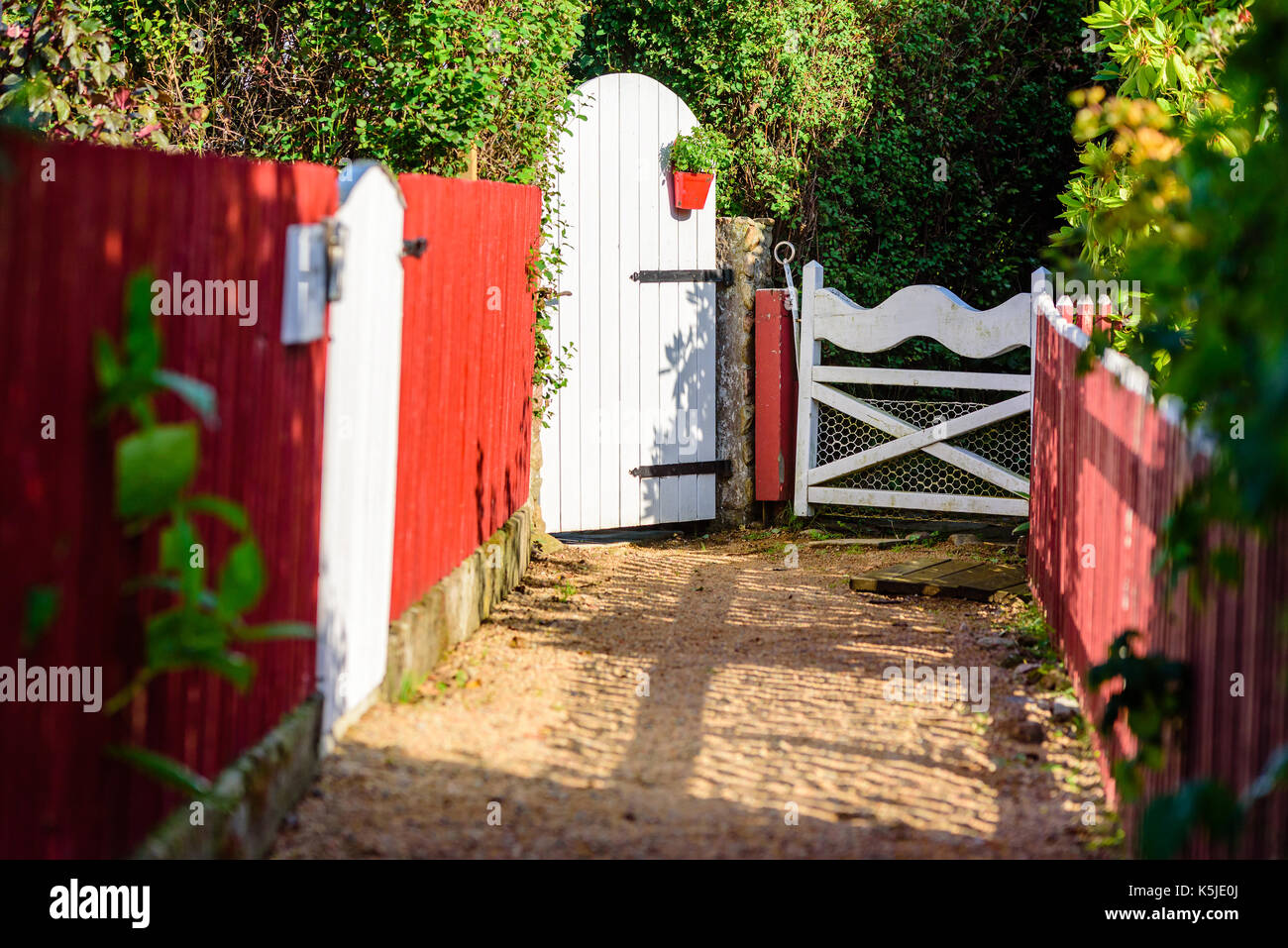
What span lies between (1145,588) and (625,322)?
5.39 m

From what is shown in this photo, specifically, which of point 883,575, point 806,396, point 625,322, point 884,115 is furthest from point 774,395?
point 884,115

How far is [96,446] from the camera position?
2.30m

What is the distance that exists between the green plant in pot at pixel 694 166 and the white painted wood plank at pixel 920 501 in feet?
6.89

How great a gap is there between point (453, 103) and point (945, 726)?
4266 mm

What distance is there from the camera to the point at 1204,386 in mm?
2148

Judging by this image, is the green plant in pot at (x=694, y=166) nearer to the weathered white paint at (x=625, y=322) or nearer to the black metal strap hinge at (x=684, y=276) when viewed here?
the weathered white paint at (x=625, y=322)

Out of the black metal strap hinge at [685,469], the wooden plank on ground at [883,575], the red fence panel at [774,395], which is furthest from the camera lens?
the red fence panel at [774,395]

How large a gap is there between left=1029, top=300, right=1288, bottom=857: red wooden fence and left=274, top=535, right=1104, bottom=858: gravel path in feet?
1.30

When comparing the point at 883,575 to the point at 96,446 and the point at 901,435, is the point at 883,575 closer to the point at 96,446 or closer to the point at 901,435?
the point at 901,435

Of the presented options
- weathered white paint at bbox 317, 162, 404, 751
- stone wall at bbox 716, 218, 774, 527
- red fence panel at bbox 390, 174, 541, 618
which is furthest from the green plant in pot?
weathered white paint at bbox 317, 162, 404, 751

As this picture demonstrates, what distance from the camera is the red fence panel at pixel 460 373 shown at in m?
4.80

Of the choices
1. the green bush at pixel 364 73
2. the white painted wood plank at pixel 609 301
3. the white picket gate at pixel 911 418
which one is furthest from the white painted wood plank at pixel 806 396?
the green bush at pixel 364 73
